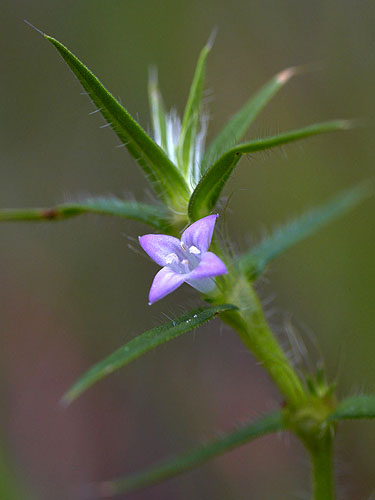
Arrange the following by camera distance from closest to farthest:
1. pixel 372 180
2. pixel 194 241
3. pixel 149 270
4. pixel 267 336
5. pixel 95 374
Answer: pixel 95 374 < pixel 194 241 < pixel 267 336 < pixel 372 180 < pixel 149 270

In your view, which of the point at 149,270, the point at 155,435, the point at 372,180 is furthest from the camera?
the point at 149,270

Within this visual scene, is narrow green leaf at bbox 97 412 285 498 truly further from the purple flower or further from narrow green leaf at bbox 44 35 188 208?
narrow green leaf at bbox 44 35 188 208

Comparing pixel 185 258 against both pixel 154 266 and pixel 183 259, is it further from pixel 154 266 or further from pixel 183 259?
pixel 154 266

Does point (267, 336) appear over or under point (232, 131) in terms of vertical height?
under

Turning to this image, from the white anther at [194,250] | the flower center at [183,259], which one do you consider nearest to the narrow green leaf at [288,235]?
the flower center at [183,259]

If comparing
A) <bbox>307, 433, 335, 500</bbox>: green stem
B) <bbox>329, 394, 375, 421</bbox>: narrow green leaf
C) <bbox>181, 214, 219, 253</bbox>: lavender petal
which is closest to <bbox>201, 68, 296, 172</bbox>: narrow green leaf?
<bbox>181, 214, 219, 253</bbox>: lavender petal

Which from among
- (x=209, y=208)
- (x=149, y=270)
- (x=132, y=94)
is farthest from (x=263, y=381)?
(x=209, y=208)

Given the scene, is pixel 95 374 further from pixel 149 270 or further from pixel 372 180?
pixel 149 270
